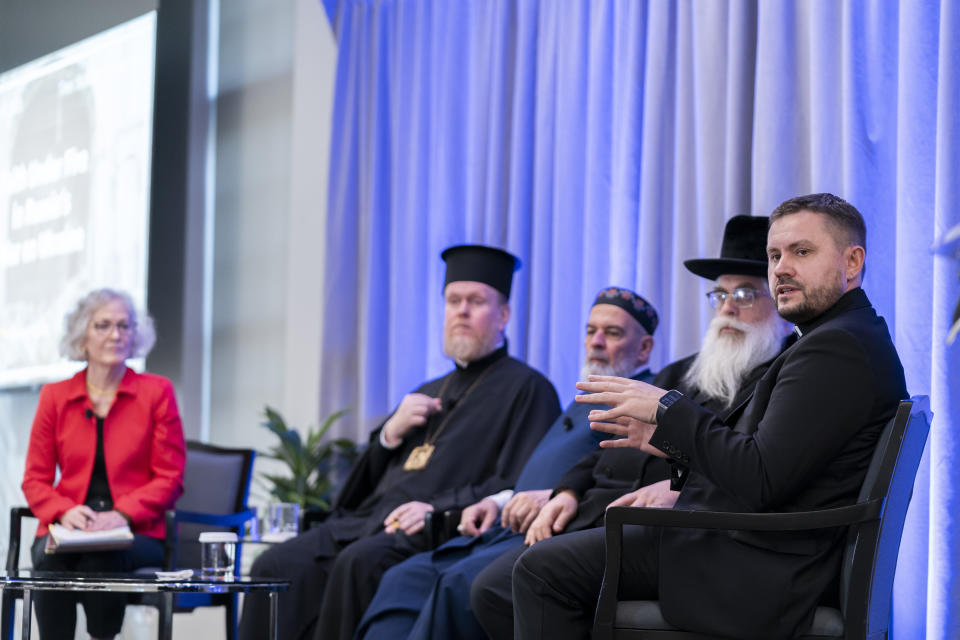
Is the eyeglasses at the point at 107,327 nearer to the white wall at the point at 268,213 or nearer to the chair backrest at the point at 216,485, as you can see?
the chair backrest at the point at 216,485

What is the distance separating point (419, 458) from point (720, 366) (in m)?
1.46

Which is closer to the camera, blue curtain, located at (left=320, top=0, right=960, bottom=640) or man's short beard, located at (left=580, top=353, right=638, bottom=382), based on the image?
blue curtain, located at (left=320, top=0, right=960, bottom=640)

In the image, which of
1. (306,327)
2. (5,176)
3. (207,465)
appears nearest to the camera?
(207,465)

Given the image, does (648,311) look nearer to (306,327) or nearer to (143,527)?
(143,527)

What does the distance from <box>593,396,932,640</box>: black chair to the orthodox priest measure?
4.87 ft

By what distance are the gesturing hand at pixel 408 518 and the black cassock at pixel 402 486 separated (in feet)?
0.11

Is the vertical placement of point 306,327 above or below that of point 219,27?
below

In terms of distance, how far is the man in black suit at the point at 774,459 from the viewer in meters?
2.41

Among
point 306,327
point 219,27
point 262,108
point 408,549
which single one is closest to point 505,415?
point 408,549

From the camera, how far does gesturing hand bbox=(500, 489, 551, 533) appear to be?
3.49m

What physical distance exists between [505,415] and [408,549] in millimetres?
683

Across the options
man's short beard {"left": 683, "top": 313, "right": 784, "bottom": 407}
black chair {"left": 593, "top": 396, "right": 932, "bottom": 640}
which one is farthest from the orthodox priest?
black chair {"left": 593, "top": 396, "right": 932, "bottom": 640}

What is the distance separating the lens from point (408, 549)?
3.89 m

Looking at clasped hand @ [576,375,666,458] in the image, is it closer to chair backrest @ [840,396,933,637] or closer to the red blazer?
chair backrest @ [840,396,933,637]
